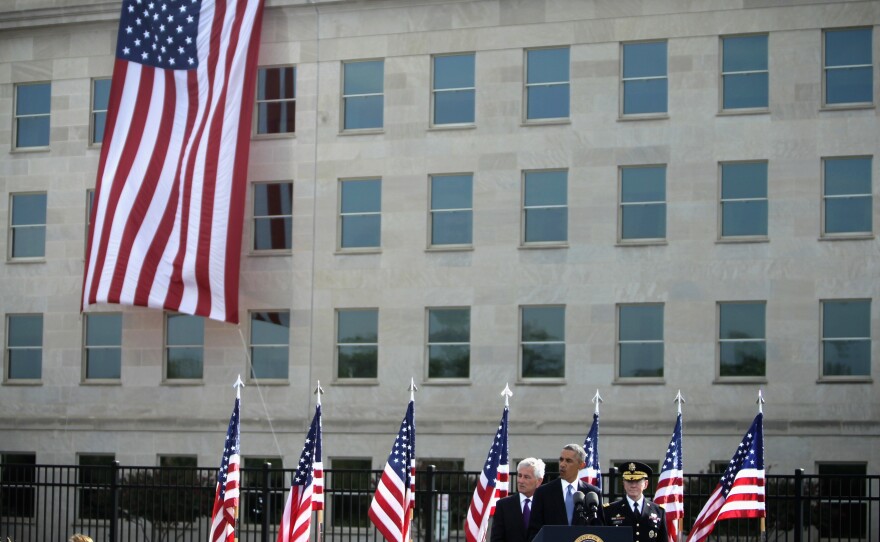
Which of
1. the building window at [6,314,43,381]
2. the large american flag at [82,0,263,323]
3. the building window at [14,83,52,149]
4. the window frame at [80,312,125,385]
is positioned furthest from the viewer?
the building window at [14,83,52,149]

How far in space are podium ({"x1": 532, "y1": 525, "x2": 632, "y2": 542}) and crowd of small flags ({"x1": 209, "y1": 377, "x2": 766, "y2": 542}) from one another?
40.8 feet

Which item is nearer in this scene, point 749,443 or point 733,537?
point 749,443

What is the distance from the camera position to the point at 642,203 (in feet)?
133

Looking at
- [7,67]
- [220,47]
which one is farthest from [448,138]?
[7,67]

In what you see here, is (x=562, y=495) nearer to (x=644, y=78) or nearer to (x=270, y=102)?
(x=644, y=78)

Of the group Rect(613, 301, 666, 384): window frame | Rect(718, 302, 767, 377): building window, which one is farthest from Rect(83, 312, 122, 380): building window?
Rect(718, 302, 767, 377): building window

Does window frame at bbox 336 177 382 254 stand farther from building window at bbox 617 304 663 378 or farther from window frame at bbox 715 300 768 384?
window frame at bbox 715 300 768 384

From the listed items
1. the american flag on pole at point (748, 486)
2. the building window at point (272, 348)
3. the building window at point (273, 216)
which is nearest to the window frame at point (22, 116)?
the building window at point (273, 216)

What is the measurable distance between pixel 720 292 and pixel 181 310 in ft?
44.4

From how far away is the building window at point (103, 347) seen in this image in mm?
44906

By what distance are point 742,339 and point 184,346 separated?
14.8 meters

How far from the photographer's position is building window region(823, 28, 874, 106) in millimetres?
39281

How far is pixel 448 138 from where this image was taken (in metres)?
42.1

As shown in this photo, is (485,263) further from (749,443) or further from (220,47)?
(749,443)
